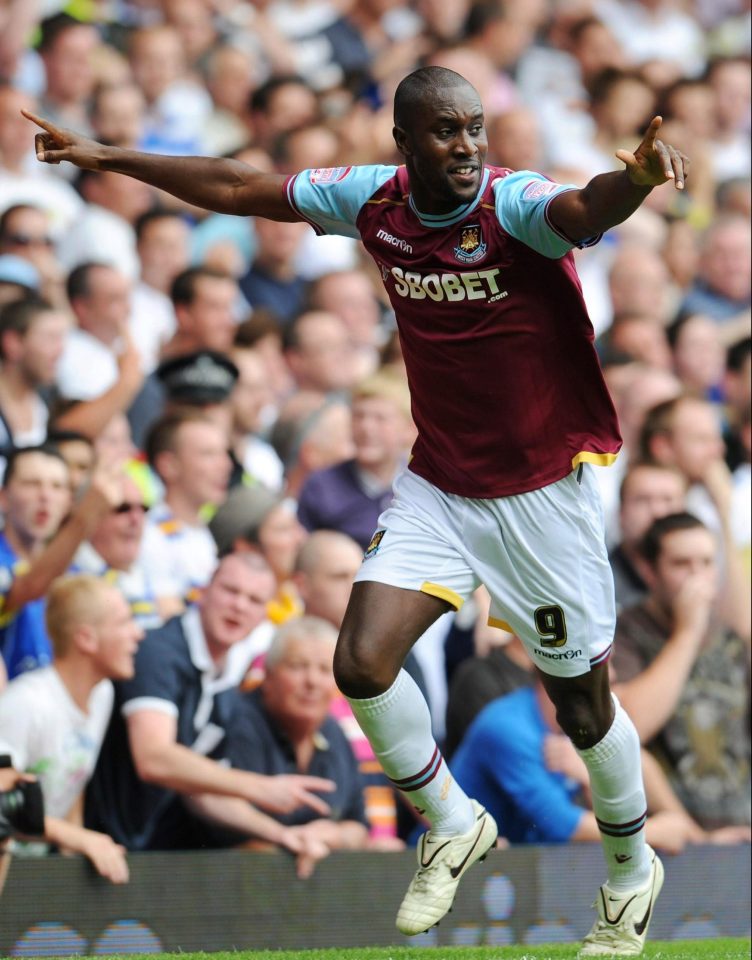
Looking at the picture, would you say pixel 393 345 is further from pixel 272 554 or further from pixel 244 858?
pixel 244 858

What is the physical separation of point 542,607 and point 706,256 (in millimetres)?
7710

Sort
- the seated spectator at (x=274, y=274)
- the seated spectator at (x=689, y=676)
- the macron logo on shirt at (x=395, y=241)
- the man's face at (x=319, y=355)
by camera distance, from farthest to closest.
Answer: the seated spectator at (x=274, y=274) < the man's face at (x=319, y=355) < the seated spectator at (x=689, y=676) < the macron logo on shirt at (x=395, y=241)

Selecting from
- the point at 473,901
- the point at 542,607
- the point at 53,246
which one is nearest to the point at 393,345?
the point at 53,246

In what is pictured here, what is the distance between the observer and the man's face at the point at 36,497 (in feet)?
27.1

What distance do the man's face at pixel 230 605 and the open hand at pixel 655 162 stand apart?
381cm

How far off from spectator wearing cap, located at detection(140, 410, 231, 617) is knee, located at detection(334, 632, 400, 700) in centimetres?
312

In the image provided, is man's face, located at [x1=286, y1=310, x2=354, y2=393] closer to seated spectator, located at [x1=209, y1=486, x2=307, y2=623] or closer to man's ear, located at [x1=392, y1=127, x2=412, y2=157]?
seated spectator, located at [x1=209, y1=486, x2=307, y2=623]

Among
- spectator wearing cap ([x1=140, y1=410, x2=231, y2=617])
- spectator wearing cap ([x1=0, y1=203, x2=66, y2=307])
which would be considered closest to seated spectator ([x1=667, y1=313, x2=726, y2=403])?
spectator wearing cap ([x1=140, y1=410, x2=231, y2=617])

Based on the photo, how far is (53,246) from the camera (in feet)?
35.4

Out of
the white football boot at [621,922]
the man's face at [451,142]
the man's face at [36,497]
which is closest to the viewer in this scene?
the man's face at [451,142]

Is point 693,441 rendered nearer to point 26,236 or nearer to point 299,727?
point 299,727

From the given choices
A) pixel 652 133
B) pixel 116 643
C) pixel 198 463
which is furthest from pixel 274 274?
pixel 652 133

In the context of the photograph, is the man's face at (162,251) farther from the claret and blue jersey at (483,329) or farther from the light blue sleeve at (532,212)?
the light blue sleeve at (532,212)

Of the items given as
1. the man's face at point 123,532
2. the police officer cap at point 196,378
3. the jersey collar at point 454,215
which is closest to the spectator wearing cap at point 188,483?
the man's face at point 123,532
